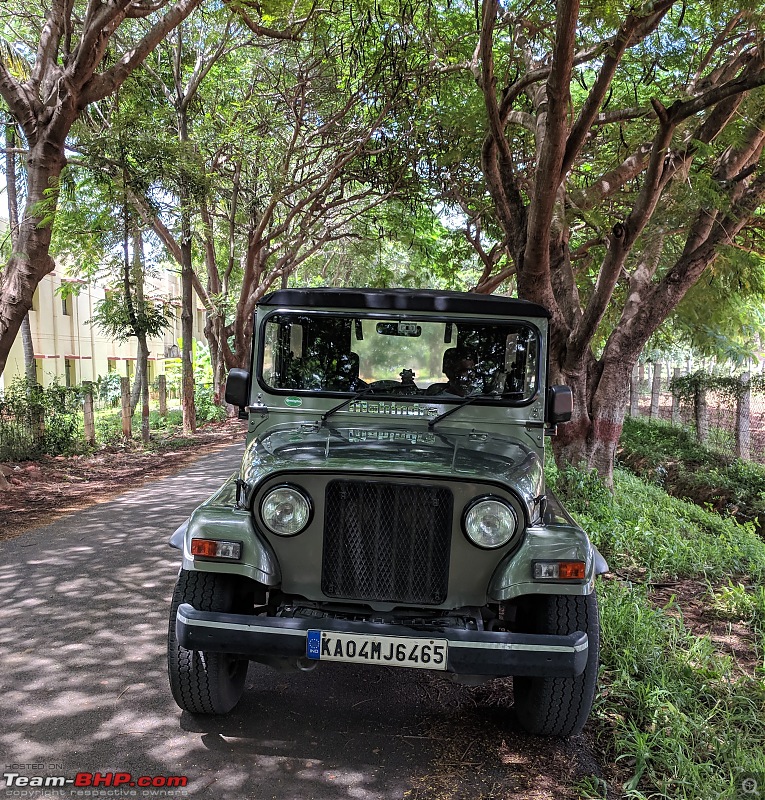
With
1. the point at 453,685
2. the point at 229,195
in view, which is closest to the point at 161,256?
the point at 229,195

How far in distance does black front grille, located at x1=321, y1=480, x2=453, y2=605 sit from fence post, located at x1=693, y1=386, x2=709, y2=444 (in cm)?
1258

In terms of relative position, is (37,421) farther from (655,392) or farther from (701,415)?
(655,392)

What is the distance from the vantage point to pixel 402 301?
435 cm

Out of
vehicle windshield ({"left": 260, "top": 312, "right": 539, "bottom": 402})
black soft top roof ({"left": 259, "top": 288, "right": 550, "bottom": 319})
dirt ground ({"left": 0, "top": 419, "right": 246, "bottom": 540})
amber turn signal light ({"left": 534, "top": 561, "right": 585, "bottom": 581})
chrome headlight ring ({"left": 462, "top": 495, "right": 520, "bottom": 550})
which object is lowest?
dirt ground ({"left": 0, "top": 419, "right": 246, "bottom": 540})

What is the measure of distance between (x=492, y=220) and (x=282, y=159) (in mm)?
5135

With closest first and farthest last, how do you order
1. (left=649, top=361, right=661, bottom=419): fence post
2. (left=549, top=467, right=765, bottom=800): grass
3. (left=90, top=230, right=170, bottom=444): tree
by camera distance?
(left=549, top=467, right=765, bottom=800): grass → (left=90, top=230, right=170, bottom=444): tree → (left=649, top=361, right=661, bottom=419): fence post

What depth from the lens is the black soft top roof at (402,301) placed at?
170 inches

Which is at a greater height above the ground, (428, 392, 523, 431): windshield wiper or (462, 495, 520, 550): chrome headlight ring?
(428, 392, 523, 431): windshield wiper

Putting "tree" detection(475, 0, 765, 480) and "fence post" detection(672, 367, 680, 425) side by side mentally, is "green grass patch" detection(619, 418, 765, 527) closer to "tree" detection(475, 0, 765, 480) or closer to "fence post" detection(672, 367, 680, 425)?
"fence post" detection(672, 367, 680, 425)

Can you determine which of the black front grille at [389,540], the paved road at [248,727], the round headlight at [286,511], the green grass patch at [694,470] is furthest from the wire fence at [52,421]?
the green grass patch at [694,470]

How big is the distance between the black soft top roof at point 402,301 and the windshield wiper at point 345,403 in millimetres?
505

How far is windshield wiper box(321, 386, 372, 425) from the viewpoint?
4.24 metres

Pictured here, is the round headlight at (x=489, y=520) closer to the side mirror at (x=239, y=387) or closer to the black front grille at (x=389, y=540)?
the black front grille at (x=389, y=540)

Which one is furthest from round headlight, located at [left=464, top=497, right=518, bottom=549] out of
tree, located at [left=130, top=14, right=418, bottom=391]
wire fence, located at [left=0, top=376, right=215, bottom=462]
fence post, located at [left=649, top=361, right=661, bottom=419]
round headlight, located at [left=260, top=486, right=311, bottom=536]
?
fence post, located at [left=649, top=361, right=661, bottom=419]
